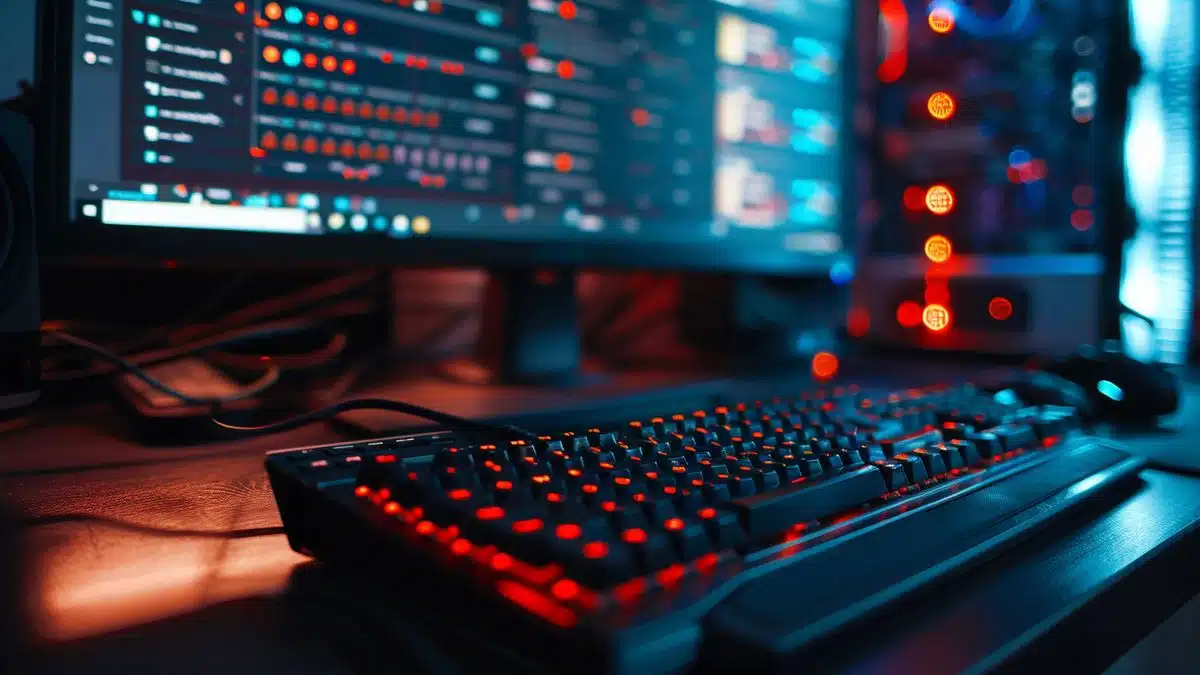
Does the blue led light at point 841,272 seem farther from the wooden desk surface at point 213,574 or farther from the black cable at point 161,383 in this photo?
the black cable at point 161,383

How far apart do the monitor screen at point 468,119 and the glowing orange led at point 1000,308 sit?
13.1 inches

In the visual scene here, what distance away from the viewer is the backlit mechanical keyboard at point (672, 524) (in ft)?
0.86

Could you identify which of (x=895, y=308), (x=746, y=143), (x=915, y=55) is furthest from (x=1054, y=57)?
(x=746, y=143)

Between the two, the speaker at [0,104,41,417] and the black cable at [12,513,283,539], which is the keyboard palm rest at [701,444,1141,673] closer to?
the black cable at [12,513,283,539]

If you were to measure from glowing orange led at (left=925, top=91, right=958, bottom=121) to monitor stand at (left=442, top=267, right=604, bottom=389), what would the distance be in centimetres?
72

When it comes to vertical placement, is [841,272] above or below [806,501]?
above

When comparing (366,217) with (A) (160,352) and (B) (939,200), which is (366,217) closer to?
(A) (160,352)

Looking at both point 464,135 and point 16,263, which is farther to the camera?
point 464,135

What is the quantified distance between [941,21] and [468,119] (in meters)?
0.87

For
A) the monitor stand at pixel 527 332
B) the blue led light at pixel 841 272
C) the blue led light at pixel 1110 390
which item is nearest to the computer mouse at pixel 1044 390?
the blue led light at pixel 1110 390

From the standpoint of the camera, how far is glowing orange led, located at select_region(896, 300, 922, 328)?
4.25 feet

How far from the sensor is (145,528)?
15.9 inches

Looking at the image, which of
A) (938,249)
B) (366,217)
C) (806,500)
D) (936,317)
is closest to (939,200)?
(938,249)

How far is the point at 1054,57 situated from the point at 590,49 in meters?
0.75
